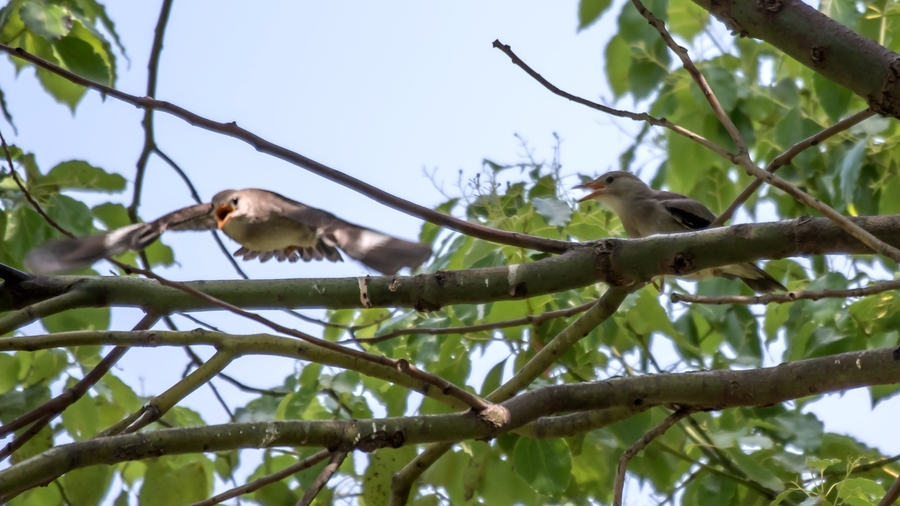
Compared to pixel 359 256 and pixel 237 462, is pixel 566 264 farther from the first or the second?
pixel 237 462

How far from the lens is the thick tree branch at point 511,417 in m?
1.78

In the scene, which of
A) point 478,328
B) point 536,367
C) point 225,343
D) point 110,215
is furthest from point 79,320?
point 536,367

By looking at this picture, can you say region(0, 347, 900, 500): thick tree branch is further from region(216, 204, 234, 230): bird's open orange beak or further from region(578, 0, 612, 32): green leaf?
region(578, 0, 612, 32): green leaf

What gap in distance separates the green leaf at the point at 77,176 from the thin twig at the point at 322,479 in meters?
2.01

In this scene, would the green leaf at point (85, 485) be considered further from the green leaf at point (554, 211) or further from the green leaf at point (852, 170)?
the green leaf at point (852, 170)

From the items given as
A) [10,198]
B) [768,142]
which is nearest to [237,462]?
[10,198]

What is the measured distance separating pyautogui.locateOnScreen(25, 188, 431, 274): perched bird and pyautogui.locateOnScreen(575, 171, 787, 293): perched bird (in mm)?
1694

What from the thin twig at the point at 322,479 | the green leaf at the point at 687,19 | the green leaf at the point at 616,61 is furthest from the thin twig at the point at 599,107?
the green leaf at the point at 687,19

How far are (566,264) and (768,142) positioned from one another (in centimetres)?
276

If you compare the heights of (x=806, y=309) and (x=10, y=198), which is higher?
(x=10, y=198)

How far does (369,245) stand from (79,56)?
1.80 meters

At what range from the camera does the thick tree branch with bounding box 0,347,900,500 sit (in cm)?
178

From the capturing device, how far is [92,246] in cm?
271

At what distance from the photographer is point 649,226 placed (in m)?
5.44
